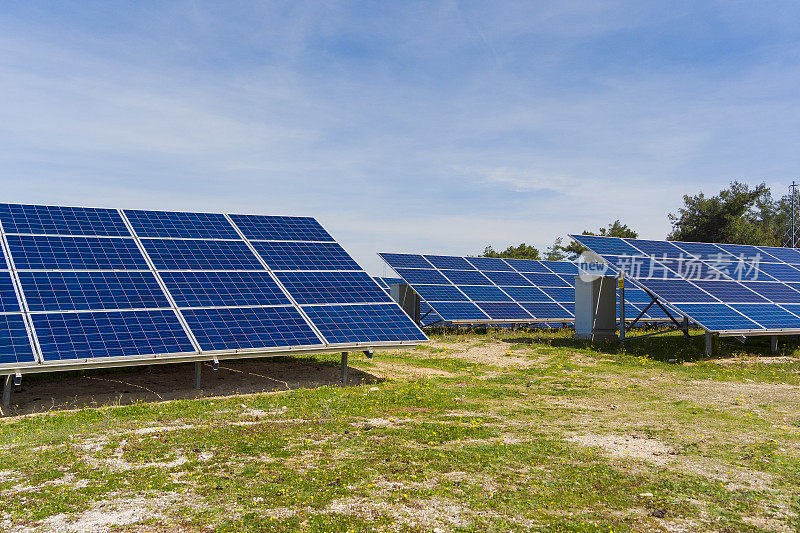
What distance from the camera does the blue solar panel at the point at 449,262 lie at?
39069 mm

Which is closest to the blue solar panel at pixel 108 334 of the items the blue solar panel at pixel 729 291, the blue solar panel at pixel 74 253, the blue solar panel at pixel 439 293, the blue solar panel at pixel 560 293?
the blue solar panel at pixel 74 253

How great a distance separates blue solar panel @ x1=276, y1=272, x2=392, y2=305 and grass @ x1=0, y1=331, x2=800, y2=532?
281 centimetres

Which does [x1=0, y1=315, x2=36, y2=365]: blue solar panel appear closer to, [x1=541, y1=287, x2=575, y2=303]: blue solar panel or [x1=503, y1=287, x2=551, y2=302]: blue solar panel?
[x1=503, y1=287, x2=551, y2=302]: blue solar panel

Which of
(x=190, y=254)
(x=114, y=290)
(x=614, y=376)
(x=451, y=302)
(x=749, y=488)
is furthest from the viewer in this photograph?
(x=451, y=302)

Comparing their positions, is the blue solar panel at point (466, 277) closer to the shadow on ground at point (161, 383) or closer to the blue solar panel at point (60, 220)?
the shadow on ground at point (161, 383)

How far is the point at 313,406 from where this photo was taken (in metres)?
14.5

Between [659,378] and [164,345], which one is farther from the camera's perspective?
[659,378]

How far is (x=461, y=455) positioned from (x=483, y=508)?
7.69ft

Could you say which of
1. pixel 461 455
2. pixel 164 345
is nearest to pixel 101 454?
pixel 164 345

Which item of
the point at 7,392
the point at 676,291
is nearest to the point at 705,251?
the point at 676,291

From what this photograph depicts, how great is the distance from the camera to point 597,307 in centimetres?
2873

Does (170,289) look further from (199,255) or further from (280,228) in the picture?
(280,228)

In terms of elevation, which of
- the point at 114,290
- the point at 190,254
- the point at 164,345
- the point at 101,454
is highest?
the point at 190,254

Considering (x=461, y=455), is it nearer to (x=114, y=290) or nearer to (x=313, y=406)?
(x=313, y=406)
